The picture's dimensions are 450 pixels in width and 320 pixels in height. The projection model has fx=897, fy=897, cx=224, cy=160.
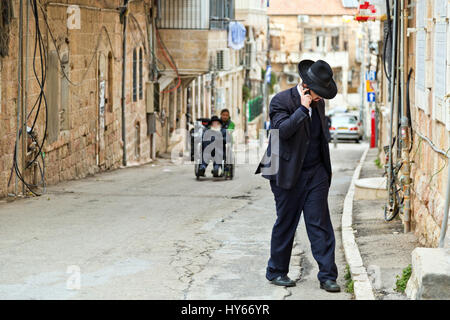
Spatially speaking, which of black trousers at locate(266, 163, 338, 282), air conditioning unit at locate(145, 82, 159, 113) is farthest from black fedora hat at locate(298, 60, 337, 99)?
air conditioning unit at locate(145, 82, 159, 113)

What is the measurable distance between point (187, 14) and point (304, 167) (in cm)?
2336

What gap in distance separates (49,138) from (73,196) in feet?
9.22

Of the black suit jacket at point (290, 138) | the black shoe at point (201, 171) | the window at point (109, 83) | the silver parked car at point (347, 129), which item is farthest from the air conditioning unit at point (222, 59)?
the black suit jacket at point (290, 138)

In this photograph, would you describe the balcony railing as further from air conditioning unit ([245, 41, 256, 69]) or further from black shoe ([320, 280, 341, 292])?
air conditioning unit ([245, 41, 256, 69])

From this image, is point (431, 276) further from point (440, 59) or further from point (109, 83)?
point (109, 83)

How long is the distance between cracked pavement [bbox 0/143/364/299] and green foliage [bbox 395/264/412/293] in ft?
1.45

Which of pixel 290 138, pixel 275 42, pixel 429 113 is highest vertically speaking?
pixel 275 42

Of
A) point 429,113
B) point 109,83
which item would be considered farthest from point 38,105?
point 429,113

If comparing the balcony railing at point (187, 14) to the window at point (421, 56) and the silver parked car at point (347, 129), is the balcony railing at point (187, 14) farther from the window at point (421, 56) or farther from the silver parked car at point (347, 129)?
the silver parked car at point (347, 129)

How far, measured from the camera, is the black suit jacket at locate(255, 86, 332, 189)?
7230mm

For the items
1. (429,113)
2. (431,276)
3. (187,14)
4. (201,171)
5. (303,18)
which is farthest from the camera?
(303,18)

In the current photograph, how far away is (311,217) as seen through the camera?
7.37m
